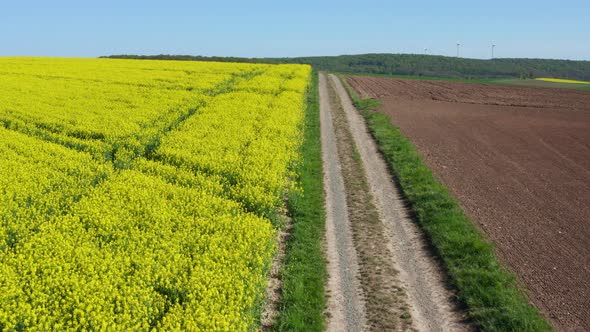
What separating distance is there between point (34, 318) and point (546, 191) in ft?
49.4

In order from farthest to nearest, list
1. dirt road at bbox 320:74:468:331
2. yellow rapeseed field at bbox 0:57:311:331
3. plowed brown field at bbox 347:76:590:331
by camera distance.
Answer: plowed brown field at bbox 347:76:590:331, dirt road at bbox 320:74:468:331, yellow rapeseed field at bbox 0:57:311:331

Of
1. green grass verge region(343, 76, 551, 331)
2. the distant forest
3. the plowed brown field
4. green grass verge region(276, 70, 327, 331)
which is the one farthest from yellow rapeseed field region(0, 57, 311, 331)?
the distant forest

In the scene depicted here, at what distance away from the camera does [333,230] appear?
1294cm

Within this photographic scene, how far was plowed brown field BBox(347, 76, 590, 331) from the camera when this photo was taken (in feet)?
33.9

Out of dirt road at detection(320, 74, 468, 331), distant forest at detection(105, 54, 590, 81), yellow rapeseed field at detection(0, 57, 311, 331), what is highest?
distant forest at detection(105, 54, 590, 81)

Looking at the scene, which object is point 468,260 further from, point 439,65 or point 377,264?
point 439,65

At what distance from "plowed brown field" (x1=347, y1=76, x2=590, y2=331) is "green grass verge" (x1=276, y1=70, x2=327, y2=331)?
14.2 feet

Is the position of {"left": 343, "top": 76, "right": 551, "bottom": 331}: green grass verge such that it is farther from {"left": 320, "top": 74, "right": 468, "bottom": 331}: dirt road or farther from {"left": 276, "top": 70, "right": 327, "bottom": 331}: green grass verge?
{"left": 276, "top": 70, "right": 327, "bottom": 331}: green grass verge

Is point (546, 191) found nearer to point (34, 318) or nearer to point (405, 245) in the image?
point (405, 245)

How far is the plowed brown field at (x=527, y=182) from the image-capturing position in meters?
10.3

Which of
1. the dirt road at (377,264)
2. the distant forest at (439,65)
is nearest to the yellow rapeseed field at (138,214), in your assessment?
the dirt road at (377,264)

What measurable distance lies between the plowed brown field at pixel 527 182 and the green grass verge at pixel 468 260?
16.5 inches

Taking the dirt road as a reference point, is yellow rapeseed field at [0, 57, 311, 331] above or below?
above

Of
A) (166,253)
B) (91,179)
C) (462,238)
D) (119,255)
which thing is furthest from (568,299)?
(91,179)
